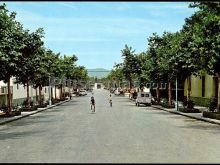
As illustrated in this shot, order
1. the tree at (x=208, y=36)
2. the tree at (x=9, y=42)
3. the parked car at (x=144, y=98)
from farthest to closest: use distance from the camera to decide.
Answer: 1. the parked car at (x=144, y=98)
2. the tree at (x=9, y=42)
3. the tree at (x=208, y=36)

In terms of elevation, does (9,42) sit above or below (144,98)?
above

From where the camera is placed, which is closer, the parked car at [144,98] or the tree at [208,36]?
the tree at [208,36]

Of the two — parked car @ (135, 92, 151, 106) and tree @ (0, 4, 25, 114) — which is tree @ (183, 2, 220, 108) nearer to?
tree @ (0, 4, 25, 114)

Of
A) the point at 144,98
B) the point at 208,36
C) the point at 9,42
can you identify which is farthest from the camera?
the point at 144,98

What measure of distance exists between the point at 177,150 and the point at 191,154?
1.01 m

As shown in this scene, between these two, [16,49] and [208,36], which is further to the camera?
[16,49]

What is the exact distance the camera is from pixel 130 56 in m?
77.6

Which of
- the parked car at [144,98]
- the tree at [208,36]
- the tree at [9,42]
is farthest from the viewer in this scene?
the parked car at [144,98]

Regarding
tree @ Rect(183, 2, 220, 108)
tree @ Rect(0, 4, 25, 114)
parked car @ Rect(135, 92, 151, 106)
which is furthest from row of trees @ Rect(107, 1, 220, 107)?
tree @ Rect(0, 4, 25, 114)

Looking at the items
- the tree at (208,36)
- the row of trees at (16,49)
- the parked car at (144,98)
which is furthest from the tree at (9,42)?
the parked car at (144,98)

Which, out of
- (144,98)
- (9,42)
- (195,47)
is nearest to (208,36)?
(195,47)

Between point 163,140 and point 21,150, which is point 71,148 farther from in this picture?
point 163,140

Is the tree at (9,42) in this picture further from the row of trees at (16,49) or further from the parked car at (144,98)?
the parked car at (144,98)

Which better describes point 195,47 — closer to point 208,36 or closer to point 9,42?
point 208,36
